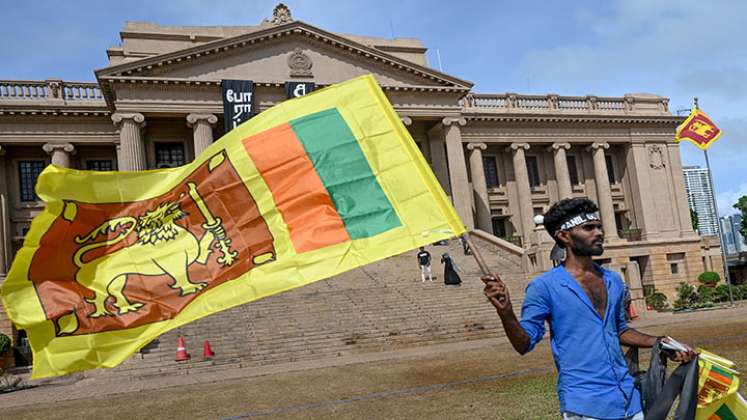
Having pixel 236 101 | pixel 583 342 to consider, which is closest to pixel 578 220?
pixel 583 342

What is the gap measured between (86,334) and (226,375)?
12.5 meters

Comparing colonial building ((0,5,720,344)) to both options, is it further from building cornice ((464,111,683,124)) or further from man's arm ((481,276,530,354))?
man's arm ((481,276,530,354))

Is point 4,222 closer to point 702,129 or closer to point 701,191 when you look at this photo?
point 702,129

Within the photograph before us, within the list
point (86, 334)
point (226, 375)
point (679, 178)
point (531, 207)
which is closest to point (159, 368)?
point (226, 375)

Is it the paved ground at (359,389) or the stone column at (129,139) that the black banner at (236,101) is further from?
the paved ground at (359,389)

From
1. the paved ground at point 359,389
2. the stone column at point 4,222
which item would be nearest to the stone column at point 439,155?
the paved ground at point 359,389

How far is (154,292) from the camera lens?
16.7 feet

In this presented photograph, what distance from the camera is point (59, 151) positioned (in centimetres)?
3741

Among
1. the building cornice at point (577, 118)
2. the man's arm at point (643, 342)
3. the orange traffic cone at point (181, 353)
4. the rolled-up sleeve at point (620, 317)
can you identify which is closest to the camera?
the man's arm at point (643, 342)

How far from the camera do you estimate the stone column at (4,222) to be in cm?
3650

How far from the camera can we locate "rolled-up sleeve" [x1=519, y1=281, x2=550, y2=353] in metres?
4.02

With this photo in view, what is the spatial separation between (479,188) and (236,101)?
17752 mm

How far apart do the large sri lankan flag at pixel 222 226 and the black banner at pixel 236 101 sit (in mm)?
30609

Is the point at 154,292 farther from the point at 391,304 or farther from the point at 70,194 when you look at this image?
the point at 391,304
